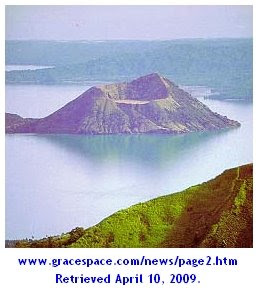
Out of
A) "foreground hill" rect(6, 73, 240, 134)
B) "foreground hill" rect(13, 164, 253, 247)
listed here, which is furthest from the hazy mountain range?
"foreground hill" rect(13, 164, 253, 247)

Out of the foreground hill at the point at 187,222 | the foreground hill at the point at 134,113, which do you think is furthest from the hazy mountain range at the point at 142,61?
the foreground hill at the point at 187,222

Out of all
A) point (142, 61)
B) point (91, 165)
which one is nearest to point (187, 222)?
point (91, 165)

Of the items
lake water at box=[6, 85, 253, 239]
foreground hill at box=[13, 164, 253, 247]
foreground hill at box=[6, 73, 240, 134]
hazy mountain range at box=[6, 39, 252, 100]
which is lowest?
foreground hill at box=[13, 164, 253, 247]

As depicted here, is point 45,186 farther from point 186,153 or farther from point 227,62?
point 227,62

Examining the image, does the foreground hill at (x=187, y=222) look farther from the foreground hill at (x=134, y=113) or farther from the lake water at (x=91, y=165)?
the foreground hill at (x=134, y=113)

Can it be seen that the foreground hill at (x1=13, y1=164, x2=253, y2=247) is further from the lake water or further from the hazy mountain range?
the hazy mountain range
